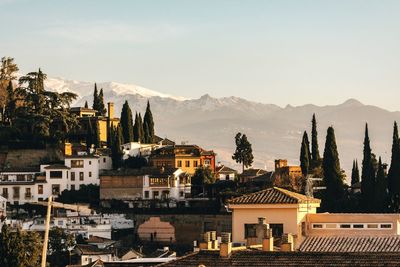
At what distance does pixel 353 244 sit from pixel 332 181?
188ft

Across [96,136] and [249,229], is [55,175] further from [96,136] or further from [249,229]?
[249,229]

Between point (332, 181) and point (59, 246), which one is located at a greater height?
point (332, 181)

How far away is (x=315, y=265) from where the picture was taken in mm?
37688

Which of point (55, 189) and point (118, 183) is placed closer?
point (118, 183)

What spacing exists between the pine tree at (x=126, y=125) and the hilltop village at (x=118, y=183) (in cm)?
9

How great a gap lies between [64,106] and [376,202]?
39027mm

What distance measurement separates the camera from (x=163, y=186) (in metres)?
120

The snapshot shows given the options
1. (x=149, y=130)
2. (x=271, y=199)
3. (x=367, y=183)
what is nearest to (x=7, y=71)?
(x=149, y=130)

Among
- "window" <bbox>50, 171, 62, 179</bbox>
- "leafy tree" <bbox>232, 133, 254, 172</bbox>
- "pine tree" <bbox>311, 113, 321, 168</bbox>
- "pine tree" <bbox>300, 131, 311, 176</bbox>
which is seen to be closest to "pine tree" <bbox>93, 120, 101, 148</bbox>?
"window" <bbox>50, 171, 62, 179</bbox>

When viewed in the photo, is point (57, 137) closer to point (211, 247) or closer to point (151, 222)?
point (151, 222)

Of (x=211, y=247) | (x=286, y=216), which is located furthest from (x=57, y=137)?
(x=211, y=247)

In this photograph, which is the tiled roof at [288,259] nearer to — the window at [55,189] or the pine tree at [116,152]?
the window at [55,189]

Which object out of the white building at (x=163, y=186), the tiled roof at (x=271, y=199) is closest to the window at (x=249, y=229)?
the tiled roof at (x=271, y=199)

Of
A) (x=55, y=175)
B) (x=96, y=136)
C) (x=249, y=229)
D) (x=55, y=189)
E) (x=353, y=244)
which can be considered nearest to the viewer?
(x=353, y=244)
